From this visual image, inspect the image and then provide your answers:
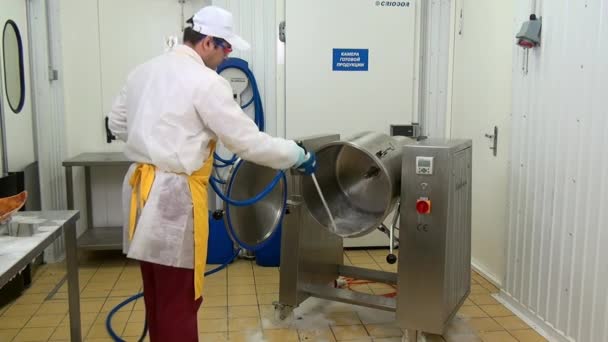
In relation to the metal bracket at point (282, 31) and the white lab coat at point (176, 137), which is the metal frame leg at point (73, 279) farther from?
the metal bracket at point (282, 31)

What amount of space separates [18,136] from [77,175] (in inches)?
28.5

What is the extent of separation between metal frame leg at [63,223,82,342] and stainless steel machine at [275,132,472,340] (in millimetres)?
1053

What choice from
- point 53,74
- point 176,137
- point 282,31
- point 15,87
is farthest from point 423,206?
point 53,74

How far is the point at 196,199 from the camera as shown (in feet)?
6.71

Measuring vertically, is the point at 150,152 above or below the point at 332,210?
above

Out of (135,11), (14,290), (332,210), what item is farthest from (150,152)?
(135,11)

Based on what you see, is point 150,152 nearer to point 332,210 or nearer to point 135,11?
point 332,210

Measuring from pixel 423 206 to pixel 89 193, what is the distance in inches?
111

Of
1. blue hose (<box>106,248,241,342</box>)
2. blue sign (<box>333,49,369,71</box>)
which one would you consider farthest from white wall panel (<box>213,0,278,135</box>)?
blue hose (<box>106,248,241,342</box>)

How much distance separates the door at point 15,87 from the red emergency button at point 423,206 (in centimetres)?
248

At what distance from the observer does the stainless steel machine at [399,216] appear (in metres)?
2.47

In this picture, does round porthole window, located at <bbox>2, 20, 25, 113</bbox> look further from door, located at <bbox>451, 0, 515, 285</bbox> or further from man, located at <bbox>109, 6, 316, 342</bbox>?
door, located at <bbox>451, 0, 515, 285</bbox>

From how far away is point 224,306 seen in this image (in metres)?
3.15

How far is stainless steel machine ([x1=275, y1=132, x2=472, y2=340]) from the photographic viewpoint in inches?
97.2
